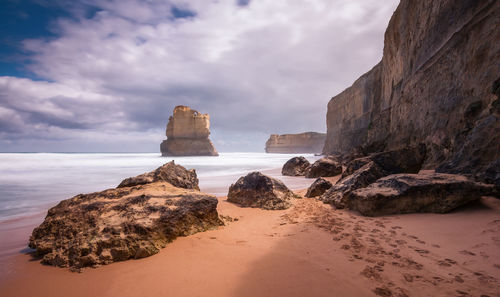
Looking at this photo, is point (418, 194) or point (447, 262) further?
point (418, 194)

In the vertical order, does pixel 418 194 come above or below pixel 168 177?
below

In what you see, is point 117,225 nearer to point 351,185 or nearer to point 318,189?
point 351,185

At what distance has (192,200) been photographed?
10.3ft

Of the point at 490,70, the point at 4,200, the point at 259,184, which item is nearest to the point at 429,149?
the point at 490,70

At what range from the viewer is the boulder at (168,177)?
4.15m

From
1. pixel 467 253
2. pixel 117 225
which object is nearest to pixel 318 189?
pixel 467 253

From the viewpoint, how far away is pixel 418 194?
10.5 ft

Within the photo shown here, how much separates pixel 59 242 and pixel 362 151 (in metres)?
10.5

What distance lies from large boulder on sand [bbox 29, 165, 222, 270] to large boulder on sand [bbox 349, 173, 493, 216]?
2.47 m

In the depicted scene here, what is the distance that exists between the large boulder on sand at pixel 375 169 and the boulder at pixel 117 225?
2482 millimetres

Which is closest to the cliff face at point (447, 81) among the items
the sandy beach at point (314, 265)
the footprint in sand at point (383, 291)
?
the sandy beach at point (314, 265)

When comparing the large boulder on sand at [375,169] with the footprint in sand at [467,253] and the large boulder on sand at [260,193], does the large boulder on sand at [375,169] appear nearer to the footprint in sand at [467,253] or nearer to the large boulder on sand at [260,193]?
the large boulder on sand at [260,193]

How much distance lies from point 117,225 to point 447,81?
Answer: 28.3ft

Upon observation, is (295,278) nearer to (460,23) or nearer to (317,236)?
(317,236)
